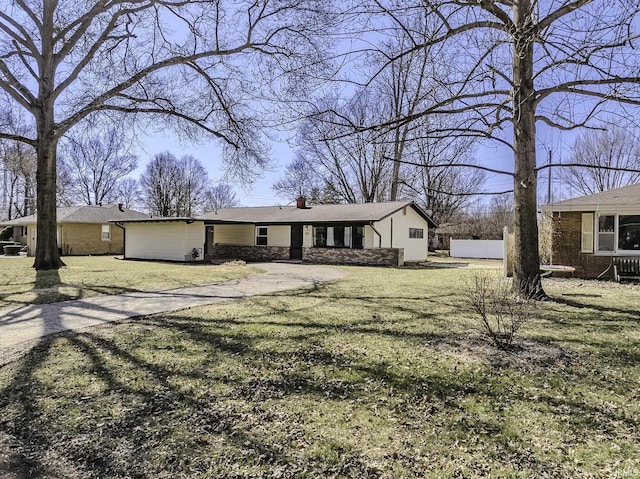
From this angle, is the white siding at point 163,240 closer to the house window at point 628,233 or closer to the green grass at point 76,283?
the green grass at point 76,283

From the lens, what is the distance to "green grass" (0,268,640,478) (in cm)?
266

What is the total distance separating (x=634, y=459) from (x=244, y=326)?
489 cm

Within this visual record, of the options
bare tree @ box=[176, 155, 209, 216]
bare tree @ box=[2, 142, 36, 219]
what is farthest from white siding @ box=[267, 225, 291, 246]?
bare tree @ box=[176, 155, 209, 216]

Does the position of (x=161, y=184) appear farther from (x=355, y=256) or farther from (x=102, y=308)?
(x=102, y=308)

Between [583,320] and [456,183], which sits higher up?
[456,183]

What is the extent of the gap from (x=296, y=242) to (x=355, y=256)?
4.24 meters

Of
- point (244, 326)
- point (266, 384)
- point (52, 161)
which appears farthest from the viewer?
point (52, 161)

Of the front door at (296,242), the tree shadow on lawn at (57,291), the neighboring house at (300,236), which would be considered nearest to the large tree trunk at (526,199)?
the tree shadow on lawn at (57,291)

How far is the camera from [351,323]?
653cm

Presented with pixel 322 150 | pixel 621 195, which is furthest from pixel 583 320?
pixel 322 150

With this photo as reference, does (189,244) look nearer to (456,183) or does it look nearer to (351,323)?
(351,323)

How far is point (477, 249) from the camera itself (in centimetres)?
2880

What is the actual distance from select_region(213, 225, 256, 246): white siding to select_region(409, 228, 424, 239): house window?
9334 mm

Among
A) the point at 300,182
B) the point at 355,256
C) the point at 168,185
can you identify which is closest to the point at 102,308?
the point at 355,256
